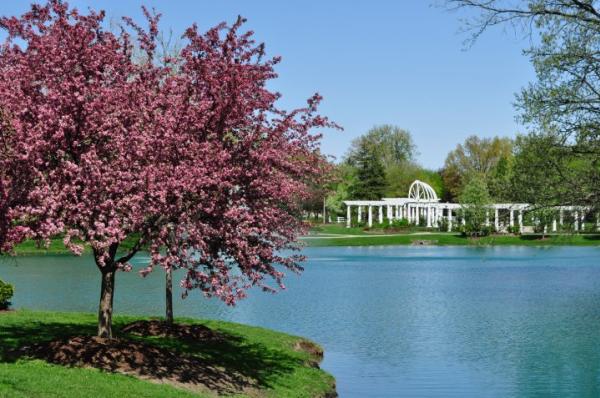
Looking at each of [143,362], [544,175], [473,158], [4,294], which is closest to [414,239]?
[473,158]

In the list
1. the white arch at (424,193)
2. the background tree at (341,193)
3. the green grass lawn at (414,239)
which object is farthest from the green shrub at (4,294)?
the background tree at (341,193)

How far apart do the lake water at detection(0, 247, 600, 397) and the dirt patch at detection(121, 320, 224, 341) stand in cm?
346

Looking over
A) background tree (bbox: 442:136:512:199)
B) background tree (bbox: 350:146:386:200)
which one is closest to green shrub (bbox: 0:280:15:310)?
background tree (bbox: 350:146:386:200)

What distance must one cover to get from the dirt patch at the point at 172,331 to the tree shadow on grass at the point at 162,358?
15.2 inches

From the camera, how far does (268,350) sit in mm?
19062

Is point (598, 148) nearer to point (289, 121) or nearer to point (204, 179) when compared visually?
point (289, 121)

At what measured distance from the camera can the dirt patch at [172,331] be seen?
1866 centimetres

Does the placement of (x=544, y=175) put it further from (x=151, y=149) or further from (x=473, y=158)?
(x=473, y=158)

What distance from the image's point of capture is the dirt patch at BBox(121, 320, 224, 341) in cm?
1866

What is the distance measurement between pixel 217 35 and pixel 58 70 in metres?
3.08

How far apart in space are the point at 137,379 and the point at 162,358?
1.58 meters

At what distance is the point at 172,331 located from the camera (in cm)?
1884

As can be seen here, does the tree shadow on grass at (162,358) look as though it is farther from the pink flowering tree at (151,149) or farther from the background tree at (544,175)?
the background tree at (544,175)

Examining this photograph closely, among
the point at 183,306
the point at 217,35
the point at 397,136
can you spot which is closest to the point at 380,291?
the point at 183,306
